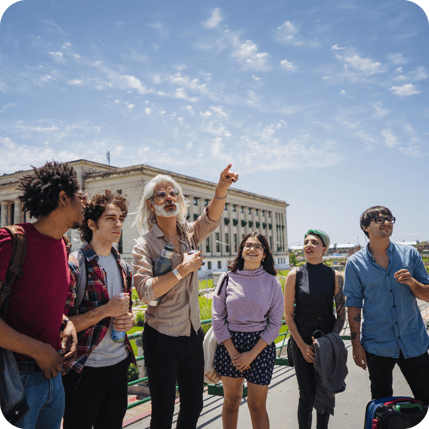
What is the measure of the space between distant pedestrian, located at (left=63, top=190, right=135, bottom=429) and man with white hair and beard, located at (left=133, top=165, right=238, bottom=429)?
0.20 m

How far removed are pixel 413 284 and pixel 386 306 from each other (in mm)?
333

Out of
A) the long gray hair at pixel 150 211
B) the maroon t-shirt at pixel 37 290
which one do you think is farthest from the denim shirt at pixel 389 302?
the maroon t-shirt at pixel 37 290

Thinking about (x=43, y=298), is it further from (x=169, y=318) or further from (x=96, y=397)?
(x=169, y=318)

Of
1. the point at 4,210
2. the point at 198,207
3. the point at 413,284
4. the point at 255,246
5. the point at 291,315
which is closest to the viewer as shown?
the point at 413,284

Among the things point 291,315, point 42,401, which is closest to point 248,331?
point 291,315

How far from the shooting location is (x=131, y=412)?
5.12m

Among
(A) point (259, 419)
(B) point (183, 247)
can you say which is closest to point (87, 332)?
(B) point (183, 247)

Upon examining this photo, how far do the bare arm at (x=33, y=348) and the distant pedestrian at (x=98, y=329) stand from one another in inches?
18.0

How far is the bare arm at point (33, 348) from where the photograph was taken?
76.8 inches

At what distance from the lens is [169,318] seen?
2971 millimetres

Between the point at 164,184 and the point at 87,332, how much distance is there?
A: 1427mm

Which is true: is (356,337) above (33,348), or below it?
below

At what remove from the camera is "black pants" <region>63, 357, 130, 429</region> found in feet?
8.52

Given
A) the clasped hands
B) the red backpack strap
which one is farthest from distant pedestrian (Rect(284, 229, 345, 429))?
the red backpack strap
